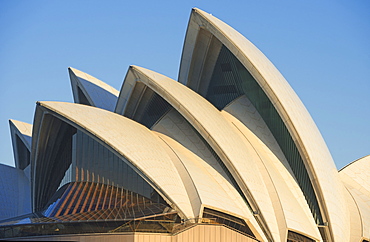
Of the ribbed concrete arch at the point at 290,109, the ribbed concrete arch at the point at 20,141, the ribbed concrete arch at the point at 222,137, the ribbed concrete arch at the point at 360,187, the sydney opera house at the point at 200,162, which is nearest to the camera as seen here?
the sydney opera house at the point at 200,162

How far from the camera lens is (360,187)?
35.1 metres

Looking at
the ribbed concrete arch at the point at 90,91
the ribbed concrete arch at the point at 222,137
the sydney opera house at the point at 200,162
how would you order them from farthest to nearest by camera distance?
the ribbed concrete arch at the point at 90,91, the ribbed concrete arch at the point at 222,137, the sydney opera house at the point at 200,162

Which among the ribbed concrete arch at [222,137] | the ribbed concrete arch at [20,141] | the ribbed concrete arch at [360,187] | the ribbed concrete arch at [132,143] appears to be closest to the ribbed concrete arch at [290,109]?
the ribbed concrete arch at [360,187]

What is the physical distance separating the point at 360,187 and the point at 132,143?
49.1 ft

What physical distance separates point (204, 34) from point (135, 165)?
934 centimetres

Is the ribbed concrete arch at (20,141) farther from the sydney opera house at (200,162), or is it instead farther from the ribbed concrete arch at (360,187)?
→ the ribbed concrete arch at (360,187)

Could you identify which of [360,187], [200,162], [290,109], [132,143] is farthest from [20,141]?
[360,187]

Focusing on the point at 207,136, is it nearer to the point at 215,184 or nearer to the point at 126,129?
the point at 215,184

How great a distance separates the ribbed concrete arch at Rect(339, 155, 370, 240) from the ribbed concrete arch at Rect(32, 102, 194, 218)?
31.7 ft

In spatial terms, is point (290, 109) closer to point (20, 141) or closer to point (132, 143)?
point (132, 143)

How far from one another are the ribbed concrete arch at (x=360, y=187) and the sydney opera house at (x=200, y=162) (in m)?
0.13

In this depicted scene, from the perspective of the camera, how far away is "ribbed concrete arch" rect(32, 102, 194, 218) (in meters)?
26.9

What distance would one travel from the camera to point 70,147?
34719mm

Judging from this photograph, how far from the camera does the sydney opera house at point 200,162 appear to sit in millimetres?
26141
